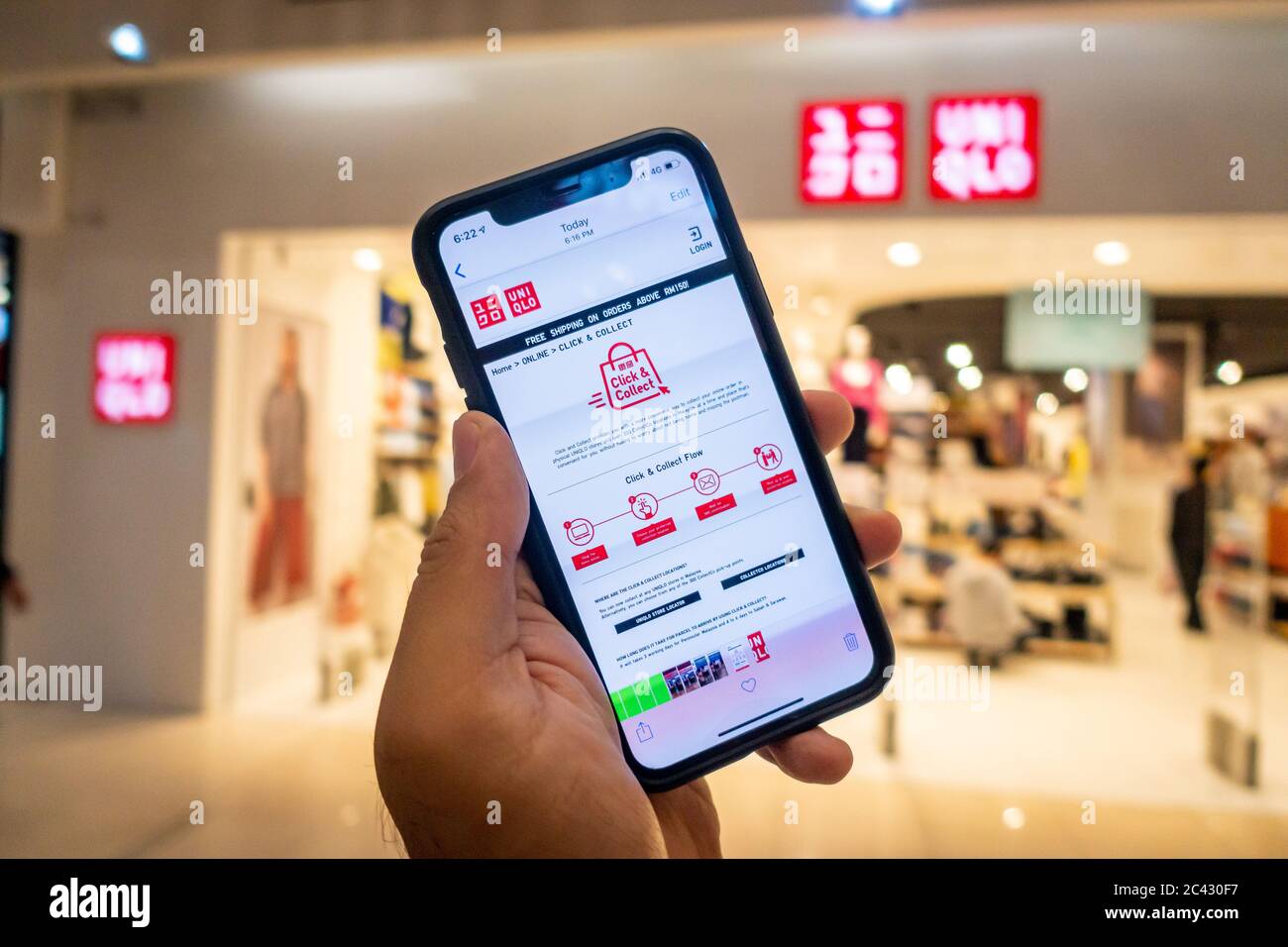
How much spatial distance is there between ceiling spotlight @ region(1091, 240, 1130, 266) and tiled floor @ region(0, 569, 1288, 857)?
1.93 m

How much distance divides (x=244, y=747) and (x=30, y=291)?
2185 millimetres

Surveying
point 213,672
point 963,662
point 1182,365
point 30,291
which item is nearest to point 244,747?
point 213,672

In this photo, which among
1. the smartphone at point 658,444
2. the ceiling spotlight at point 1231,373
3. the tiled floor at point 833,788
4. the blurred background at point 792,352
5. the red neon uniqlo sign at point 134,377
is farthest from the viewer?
the ceiling spotlight at point 1231,373

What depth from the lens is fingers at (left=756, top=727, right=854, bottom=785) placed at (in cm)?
82

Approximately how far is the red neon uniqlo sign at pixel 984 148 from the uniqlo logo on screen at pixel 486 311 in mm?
2214

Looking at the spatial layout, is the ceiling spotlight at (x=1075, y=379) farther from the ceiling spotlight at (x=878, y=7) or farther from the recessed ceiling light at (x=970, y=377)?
the ceiling spotlight at (x=878, y=7)

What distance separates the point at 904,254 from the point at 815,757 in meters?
2.81

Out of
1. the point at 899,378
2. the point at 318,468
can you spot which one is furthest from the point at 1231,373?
the point at 318,468

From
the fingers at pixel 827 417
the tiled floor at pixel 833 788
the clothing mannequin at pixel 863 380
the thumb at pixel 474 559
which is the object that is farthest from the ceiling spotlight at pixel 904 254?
the thumb at pixel 474 559

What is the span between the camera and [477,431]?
73 cm

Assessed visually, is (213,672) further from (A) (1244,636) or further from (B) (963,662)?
(A) (1244,636)

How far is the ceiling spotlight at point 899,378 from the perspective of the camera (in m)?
3.99
